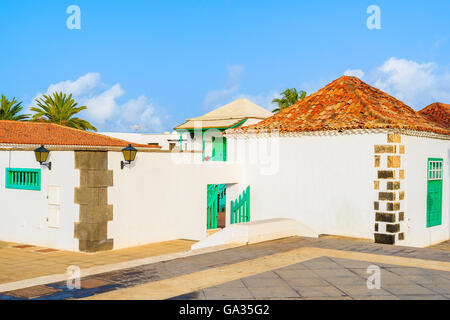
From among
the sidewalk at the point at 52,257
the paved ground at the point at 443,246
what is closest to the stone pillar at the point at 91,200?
the sidewalk at the point at 52,257

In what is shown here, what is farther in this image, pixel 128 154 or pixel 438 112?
pixel 438 112

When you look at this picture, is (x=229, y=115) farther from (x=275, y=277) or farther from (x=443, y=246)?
(x=275, y=277)

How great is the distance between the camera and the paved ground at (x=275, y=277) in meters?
6.44

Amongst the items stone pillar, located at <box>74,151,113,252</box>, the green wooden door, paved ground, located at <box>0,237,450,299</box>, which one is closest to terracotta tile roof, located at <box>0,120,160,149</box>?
the green wooden door

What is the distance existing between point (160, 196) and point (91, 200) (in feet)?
8.21

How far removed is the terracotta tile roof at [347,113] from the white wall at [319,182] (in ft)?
1.17

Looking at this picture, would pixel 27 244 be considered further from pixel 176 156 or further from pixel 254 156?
pixel 254 156

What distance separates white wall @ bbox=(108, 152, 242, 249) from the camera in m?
13.1

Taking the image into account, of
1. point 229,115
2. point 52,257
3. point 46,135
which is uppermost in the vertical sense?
point 229,115

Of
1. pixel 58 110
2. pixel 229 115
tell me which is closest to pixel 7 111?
pixel 58 110

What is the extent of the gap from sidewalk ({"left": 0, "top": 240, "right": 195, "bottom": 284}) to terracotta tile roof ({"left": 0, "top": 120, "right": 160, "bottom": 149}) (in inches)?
349

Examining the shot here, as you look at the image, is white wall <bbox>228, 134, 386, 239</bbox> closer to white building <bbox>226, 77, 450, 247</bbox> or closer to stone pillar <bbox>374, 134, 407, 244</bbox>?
white building <bbox>226, 77, 450, 247</bbox>

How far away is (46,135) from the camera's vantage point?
80.2 ft

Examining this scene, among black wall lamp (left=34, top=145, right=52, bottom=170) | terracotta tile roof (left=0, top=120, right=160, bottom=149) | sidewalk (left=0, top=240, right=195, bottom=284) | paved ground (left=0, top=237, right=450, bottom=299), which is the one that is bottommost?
sidewalk (left=0, top=240, right=195, bottom=284)
